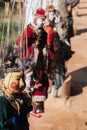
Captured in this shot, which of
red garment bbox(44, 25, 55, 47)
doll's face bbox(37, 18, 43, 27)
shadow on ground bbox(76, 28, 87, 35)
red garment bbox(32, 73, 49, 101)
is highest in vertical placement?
doll's face bbox(37, 18, 43, 27)

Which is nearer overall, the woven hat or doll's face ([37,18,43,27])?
the woven hat

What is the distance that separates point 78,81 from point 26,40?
98 centimetres

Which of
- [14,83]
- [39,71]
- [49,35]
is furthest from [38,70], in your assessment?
[14,83]

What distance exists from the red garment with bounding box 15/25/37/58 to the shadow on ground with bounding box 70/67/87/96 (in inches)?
26.4

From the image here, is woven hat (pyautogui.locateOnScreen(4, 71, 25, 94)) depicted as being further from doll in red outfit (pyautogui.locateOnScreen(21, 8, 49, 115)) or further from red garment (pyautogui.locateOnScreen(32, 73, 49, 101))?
red garment (pyautogui.locateOnScreen(32, 73, 49, 101))

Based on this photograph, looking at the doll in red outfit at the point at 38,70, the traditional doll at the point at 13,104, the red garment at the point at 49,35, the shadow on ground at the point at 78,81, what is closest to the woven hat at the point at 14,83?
the traditional doll at the point at 13,104

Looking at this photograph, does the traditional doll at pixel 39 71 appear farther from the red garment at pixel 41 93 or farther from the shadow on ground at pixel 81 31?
the shadow on ground at pixel 81 31

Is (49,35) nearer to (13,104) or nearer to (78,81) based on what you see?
(78,81)

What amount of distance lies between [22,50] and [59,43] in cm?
61

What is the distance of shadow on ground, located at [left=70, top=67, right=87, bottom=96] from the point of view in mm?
5125

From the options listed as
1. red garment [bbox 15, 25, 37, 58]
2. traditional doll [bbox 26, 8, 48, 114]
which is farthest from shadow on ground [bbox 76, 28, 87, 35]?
red garment [bbox 15, 25, 37, 58]

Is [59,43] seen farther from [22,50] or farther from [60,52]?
[22,50]

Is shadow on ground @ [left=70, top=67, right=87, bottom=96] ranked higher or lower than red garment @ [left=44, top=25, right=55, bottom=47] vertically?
lower

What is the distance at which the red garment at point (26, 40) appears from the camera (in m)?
4.94
